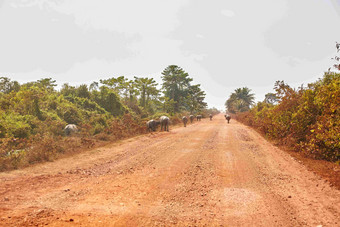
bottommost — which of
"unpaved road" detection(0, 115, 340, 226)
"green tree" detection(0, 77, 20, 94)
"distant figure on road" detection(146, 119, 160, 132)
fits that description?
"unpaved road" detection(0, 115, 340, 226)

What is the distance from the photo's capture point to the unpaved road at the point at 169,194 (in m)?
3.19

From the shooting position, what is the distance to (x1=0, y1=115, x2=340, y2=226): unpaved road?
319 cm

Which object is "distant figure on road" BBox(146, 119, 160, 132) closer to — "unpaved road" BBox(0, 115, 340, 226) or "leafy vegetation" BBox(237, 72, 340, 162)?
"leafy vegetation" BBox(237, 72, 340, 162)

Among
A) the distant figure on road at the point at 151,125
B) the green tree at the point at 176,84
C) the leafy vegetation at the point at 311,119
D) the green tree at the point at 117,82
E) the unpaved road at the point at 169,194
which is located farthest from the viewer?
the green tree at the point at 176,84

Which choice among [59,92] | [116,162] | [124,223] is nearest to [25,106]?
[59,92]

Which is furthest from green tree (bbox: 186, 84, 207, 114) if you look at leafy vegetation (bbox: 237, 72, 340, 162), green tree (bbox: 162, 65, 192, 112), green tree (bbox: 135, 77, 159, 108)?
leafy vegetation (bbox: 237, 72, 340, 162)

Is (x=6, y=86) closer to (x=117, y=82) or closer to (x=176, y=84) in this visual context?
(x=117, y=82)

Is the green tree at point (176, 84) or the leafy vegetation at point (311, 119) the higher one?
the green tree at point (176, 84)

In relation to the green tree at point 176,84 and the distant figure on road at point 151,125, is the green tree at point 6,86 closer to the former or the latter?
the distant figure on road at point 151,125

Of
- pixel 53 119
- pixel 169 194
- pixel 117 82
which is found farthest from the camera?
pixel 117 82

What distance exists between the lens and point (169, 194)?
420 centimetres

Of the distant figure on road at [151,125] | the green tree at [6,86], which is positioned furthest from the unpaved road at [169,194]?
the green tree at [6,86]

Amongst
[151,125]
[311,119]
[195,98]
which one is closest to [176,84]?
[195,98]

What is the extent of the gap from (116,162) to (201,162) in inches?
122
